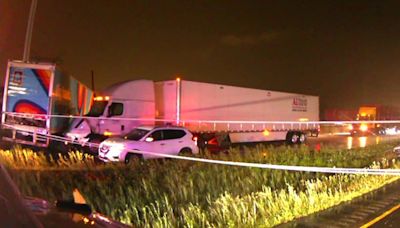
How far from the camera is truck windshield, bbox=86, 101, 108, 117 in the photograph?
79.0ft

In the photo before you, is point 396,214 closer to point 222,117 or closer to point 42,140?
point 42,140

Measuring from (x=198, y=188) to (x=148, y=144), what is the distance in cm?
913

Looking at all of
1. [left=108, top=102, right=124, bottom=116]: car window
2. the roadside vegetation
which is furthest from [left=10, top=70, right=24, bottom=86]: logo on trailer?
the roadside vegetation

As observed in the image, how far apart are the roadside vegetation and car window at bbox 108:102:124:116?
10.5 meters

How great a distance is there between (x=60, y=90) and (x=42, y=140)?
2.60 m

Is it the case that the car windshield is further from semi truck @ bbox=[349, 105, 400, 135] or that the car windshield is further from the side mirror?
semi truck @ bbox=[349, 105, 400, 135]

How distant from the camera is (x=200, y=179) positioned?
996cm

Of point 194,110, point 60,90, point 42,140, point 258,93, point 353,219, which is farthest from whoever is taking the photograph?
point 258,93

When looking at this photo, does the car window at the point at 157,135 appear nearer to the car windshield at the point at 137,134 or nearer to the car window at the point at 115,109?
the car windshield at the point at 137,134

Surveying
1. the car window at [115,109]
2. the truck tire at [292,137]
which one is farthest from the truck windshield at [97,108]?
the truck tire at [292,137]

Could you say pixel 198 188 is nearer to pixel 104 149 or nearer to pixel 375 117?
pixel 104 149

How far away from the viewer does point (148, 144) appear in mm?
18469

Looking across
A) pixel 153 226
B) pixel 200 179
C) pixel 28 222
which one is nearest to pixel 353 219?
pixel 153 226

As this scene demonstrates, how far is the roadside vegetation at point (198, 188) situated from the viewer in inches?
275
